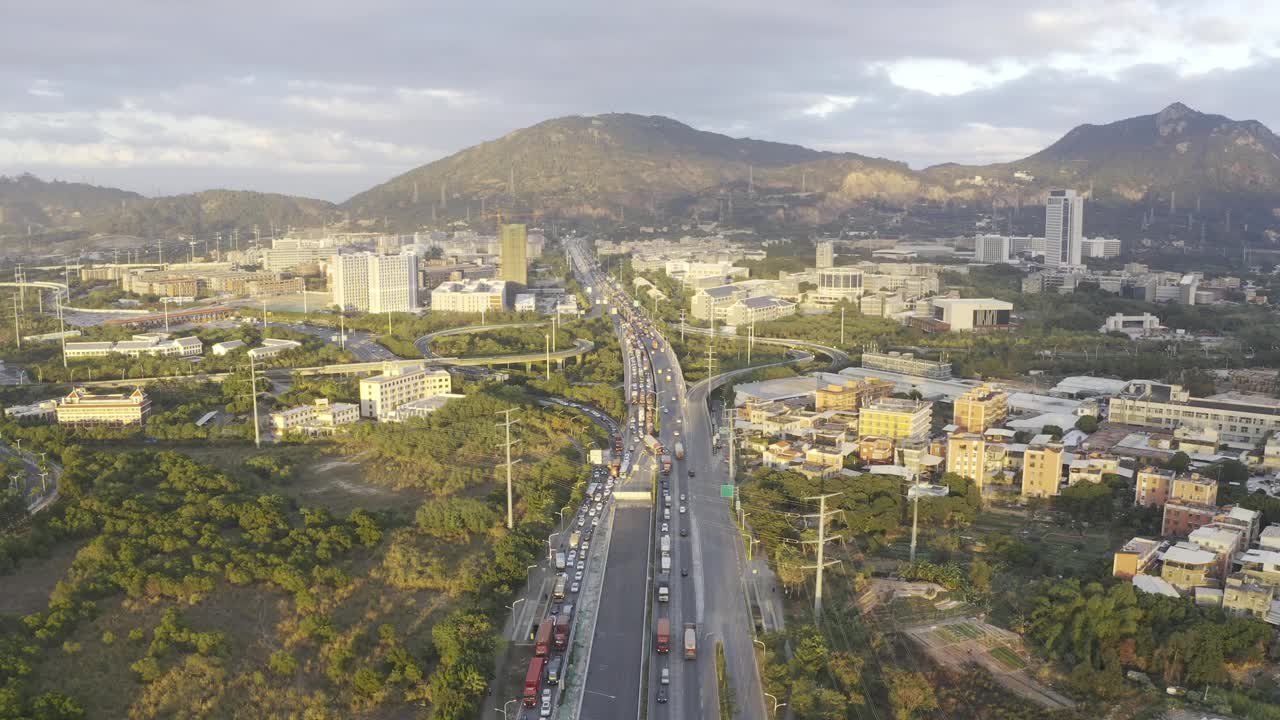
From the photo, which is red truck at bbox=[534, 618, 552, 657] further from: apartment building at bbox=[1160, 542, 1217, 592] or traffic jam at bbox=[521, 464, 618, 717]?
apartment building at bbox=[1160, 542, 1217, 592]

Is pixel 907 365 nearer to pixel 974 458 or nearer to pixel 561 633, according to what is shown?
pixel 974 458

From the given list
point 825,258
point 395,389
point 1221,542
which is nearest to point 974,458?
point 1221,542

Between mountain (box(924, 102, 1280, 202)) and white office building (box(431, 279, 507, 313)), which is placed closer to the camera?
white office building (box(431, 279, 507, 313))

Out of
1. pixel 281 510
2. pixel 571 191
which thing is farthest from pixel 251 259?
pixel 281 510

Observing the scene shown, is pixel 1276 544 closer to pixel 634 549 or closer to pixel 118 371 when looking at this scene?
pixel 634 549

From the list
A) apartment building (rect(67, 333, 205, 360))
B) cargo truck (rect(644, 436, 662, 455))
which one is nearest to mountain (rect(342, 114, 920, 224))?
apartment building (rect(67, 333, 205, 360))

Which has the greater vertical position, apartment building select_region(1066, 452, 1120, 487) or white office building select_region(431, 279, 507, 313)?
white office building select_region(431, 279, 507, 313)

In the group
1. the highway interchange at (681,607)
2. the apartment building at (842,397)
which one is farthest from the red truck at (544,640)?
the apartment building at (842,397)

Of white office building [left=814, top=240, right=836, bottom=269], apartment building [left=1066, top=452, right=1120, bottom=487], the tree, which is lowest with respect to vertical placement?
the tree
